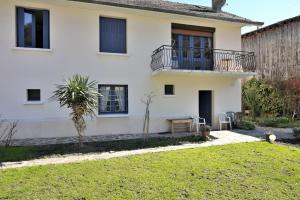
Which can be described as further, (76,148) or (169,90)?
(169,90)

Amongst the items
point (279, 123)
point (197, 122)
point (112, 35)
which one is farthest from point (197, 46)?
point (279, 123)

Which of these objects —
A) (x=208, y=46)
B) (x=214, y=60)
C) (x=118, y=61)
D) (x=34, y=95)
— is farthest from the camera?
(x=208, y=46)

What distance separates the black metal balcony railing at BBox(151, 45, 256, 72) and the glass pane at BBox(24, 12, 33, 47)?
692 centimetres

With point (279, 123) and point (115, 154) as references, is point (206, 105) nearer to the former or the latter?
point (279, 123)

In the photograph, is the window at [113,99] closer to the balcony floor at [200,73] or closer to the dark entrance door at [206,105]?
the balcony floor at [200,73]

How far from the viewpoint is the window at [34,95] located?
1142 centimetres

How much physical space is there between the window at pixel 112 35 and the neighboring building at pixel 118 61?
0.05m

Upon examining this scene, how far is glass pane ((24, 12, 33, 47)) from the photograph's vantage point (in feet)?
37.2

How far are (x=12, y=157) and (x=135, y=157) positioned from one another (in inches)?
152

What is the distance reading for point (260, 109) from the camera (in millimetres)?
19547

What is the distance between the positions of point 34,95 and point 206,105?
9.42 metres

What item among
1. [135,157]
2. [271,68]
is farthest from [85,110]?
[271,68]

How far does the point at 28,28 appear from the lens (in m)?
11.4

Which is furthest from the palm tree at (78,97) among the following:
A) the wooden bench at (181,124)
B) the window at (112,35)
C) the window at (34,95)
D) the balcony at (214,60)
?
the balcony at (214,60)
